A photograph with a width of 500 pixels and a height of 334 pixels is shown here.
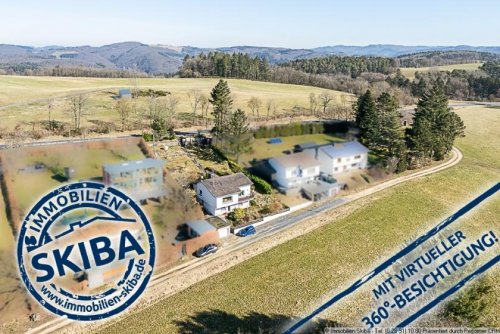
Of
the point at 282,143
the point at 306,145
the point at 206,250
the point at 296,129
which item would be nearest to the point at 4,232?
the point at 282,143

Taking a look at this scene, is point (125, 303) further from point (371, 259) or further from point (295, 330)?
point (371, 259)

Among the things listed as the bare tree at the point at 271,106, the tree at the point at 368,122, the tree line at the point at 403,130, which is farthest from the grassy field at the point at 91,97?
the tree at the point at 368,122

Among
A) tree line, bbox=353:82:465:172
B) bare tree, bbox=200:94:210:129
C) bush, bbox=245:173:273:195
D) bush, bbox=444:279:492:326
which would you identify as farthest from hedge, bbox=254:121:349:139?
bare tree, bbox=200:94:210:129

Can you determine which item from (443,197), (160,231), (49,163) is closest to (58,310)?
(49,163)

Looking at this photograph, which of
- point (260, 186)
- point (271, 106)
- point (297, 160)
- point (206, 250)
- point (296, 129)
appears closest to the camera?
point (297, 160)

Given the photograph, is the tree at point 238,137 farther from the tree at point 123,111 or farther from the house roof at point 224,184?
the tree at point 123,111

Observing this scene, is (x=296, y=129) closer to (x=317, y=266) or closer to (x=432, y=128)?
(x=317, y=266)
